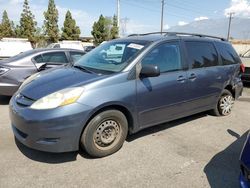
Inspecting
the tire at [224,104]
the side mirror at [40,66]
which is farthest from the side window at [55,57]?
the tire at [224,104]

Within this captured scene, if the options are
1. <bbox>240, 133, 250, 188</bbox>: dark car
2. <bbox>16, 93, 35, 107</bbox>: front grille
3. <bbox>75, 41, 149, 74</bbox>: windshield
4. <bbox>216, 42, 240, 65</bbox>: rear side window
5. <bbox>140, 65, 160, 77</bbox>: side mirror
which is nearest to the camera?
<bbox>240, 133, 250, 188</bbox>: dark car

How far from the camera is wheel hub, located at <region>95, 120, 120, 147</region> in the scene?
377cm

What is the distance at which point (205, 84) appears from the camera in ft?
16.9

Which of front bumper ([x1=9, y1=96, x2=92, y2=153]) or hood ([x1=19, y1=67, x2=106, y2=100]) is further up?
hood ([x1=19, y1=67, x2=106, y2=100])

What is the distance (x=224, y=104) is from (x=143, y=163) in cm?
300

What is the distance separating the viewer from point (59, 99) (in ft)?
11.2

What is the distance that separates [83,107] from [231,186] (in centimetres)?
204

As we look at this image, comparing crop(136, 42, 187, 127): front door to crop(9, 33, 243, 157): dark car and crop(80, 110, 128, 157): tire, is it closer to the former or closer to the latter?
crop(9, 33, 243, 157): dark car

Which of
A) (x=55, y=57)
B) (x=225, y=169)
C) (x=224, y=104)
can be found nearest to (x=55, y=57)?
(x=55, y=57)

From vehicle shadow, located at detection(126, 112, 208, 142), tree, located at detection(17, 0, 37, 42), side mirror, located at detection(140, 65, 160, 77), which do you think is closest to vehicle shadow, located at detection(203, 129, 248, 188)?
vehicle shadow, located at detection(126, 112, 208, 142)

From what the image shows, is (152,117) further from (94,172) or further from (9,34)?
(9,34)

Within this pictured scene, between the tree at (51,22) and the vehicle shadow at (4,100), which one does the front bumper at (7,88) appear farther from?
the tree at (51,22)

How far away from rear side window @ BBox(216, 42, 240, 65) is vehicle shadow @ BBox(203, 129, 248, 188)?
2.03 m

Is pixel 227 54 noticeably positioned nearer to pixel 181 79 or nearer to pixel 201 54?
pixel 201 54
